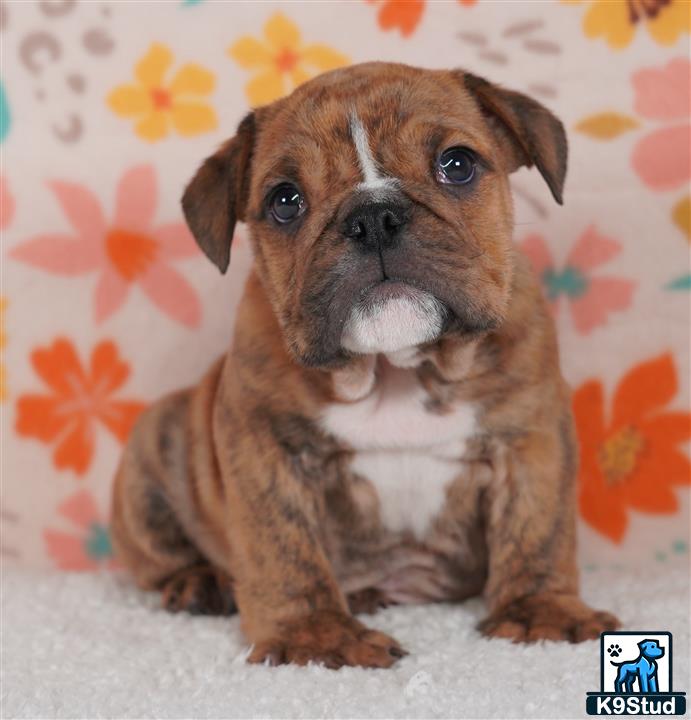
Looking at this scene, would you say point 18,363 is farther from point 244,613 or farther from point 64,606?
point 244,613

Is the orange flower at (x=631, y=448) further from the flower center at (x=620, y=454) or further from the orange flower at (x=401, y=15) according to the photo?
the orange flower at (x=401, y=15)

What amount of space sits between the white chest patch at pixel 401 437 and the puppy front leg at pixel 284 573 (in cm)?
19

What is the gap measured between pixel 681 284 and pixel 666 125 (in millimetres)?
596

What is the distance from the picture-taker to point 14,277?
4.67 meters

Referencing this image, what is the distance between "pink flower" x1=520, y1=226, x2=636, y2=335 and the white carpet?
3.54ft

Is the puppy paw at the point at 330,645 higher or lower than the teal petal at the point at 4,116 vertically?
lower

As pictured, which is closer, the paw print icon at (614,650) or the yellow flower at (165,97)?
the paw print icon at (614,650)

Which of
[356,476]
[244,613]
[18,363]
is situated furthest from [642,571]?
[18,363]

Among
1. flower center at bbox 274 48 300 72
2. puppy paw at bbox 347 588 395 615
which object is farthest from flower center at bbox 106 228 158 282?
puppy paw at bbox 347 588 395 615

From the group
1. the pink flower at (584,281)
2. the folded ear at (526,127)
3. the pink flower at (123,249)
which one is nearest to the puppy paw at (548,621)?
the folded ear at (526,127)

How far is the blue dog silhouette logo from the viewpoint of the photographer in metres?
2.85

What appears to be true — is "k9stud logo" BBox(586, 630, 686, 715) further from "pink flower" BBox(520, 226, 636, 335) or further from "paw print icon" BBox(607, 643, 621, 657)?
"pink flower" BBox(520, 226, 636, 335)

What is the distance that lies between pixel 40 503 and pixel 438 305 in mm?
2440

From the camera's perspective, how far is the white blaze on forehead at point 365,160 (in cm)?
304
